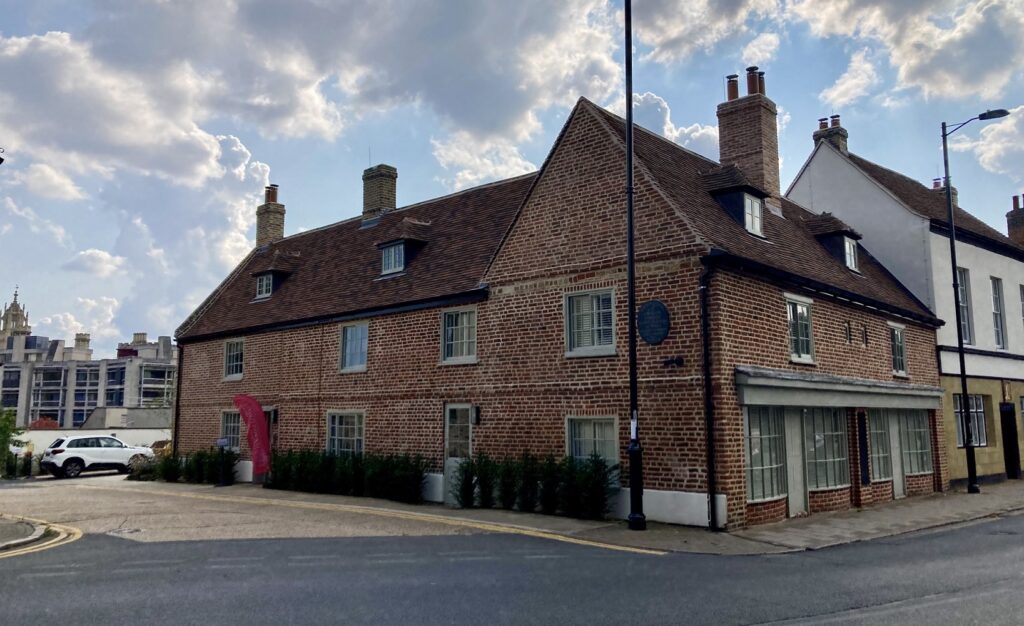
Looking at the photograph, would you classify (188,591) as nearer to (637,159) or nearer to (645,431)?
(645,431)

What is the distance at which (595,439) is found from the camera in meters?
16.0

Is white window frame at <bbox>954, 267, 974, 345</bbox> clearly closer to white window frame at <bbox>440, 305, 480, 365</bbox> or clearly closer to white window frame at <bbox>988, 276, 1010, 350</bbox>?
white window frame at <bbox>988, 276, 1010, 350</bbox>

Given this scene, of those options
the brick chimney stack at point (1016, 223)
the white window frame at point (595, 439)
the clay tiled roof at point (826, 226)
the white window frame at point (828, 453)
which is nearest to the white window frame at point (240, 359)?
the white window frame at point (595, 439)

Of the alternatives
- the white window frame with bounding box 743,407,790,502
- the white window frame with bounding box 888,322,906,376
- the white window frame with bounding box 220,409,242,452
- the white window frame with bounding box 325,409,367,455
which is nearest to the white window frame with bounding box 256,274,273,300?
the white window frame with bounding box 220,409,242,452

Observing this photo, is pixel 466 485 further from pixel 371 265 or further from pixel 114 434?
pixel 114 434

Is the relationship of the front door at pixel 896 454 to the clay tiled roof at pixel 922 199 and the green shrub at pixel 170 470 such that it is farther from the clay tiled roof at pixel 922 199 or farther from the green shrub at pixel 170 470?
the green shrub at pixel 170 470

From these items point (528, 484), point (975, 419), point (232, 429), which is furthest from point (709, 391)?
point (232, 429)

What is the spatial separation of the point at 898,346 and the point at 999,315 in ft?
26.3

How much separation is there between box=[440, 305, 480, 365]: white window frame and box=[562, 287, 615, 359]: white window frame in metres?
2.63

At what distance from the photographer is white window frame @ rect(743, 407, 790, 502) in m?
14.7

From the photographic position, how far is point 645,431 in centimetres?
1505

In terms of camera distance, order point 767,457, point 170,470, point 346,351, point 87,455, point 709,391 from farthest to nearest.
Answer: point 87,455, point 170,470, point 346,351, point 767,457, point 709,391

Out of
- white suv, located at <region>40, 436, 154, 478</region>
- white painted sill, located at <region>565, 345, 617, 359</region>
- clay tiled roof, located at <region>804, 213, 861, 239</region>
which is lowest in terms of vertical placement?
white suv, located at <region>40, 436, 154, 478</region>

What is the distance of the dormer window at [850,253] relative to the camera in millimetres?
21594
